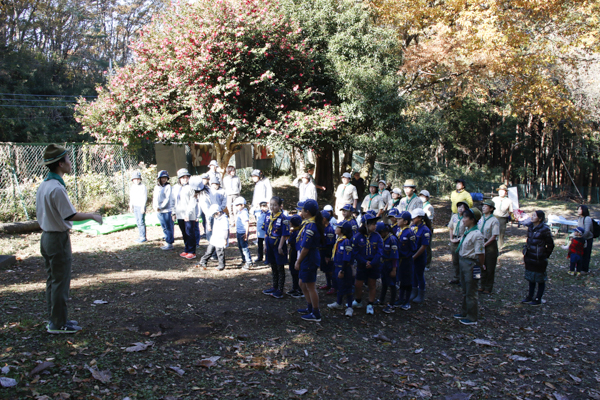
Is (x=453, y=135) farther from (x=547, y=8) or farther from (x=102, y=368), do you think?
(x=102, y=368)

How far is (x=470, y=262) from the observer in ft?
21.6

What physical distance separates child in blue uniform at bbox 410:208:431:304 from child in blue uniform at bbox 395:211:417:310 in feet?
0.34

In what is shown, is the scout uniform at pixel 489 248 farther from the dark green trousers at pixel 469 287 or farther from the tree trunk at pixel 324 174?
the tree trunk at pixel 324 174

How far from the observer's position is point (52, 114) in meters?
28.8

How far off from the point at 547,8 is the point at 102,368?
1689 cm

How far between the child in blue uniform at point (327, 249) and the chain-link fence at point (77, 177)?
866 centimetres

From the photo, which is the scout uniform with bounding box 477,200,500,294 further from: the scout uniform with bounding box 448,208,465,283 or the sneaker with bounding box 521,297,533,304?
the sneaker with bounding box 521,297,533,304

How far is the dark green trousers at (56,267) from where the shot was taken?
462cm

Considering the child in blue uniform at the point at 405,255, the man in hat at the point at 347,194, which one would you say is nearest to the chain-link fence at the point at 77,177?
the man in hat at the point at 347,194

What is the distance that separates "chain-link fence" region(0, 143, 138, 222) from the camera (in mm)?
11711

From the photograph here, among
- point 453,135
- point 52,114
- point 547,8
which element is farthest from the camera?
point 453,135

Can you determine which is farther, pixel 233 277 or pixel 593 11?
pixel 593 11

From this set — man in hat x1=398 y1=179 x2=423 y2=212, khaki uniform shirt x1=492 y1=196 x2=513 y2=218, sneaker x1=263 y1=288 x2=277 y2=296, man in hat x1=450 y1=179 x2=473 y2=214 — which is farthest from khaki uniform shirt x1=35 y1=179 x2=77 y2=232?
khaki uniform shirt x1=492 y1=196 x2=513 y2=218

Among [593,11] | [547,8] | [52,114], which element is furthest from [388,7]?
[52,114]
